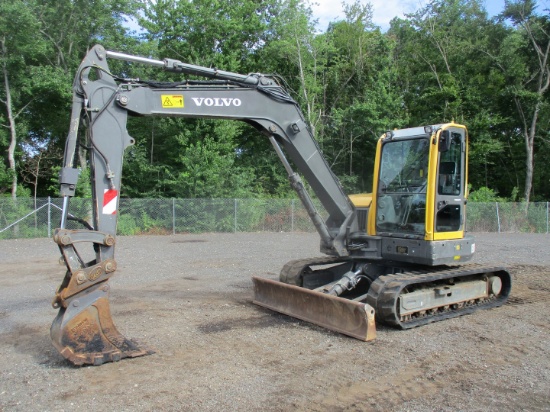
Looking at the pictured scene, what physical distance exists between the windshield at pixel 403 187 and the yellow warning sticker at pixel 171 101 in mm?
3251

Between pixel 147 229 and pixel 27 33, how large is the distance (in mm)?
10983

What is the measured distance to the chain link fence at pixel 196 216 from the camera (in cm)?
1856

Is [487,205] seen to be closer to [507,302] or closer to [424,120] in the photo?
[424,120]

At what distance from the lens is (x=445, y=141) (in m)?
6.56

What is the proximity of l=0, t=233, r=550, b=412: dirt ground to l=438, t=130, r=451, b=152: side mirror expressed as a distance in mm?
2458

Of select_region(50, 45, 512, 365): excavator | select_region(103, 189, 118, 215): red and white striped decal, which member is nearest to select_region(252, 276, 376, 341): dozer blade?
select_region(50, 45, 512, 365): excavator

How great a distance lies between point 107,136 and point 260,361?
2.99 meters

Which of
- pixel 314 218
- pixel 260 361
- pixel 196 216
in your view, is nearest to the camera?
pixel 260 361

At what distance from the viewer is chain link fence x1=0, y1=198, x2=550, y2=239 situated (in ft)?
60.9

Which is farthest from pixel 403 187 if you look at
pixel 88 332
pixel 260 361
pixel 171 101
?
pixel 88 332

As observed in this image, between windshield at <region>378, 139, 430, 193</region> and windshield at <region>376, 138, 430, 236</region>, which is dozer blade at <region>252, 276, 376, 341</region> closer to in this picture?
windshield at <region>376, 138, 430, 236</region>

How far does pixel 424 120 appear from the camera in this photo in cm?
2872

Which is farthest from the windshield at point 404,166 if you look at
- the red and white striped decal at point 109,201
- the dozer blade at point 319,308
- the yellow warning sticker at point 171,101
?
the red and white striped decal at point 109,201

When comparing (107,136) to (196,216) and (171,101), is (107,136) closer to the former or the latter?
(171,101)
